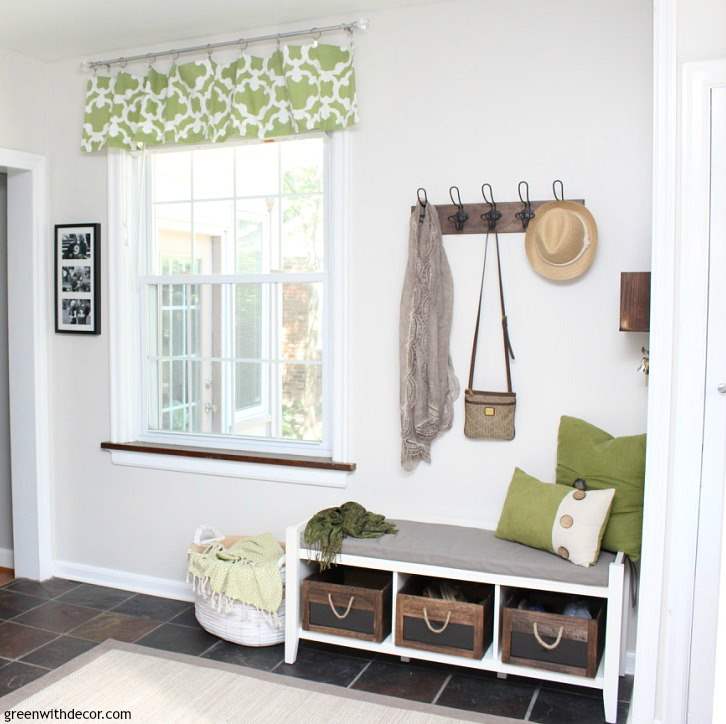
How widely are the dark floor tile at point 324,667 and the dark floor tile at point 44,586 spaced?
4.85ft

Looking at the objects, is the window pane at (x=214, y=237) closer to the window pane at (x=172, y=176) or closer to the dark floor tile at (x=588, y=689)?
the window pane at (x=172, y=176)

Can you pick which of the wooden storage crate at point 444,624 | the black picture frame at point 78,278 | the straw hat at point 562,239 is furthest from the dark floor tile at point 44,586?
the straw hat at point 562,239

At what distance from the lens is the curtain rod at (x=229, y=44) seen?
139 inches

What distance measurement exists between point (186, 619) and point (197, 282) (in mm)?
1566

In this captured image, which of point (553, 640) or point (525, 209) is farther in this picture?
point (525, 209)

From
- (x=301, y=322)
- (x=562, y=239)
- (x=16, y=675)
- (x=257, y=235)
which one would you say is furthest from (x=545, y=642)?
(x=257, y=235)

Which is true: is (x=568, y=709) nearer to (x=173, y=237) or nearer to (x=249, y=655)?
(x=249, y=655)

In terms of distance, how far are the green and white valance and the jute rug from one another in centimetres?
224

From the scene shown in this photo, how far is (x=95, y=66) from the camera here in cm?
407

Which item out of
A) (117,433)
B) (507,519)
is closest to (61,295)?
(117,433)

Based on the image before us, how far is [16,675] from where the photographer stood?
10.6ft

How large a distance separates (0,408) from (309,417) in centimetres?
192

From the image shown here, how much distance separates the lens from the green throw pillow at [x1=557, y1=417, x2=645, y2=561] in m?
3.02

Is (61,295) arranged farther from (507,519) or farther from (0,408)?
(507,519)
